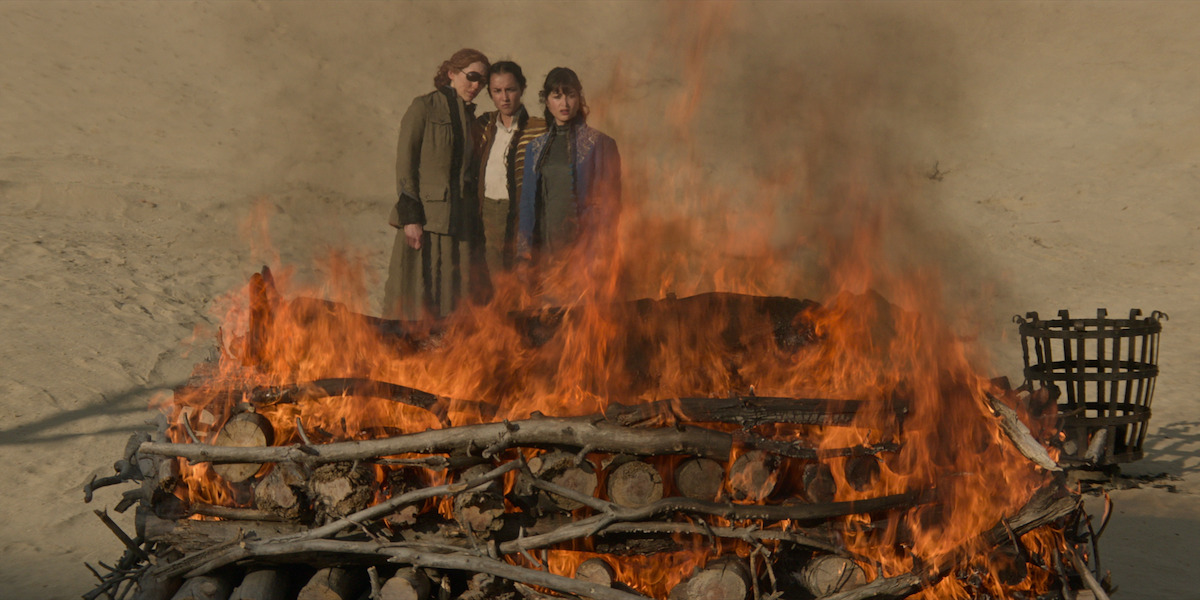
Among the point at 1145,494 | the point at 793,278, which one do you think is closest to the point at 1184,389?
the point at 1145,494

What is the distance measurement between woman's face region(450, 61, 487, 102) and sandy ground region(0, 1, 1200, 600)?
3.41m

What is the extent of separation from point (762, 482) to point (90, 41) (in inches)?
681

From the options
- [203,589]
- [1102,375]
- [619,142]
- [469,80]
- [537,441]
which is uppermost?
[619,142]

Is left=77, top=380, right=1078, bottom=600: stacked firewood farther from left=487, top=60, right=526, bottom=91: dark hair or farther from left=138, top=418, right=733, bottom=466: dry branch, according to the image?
left=487, top=60, right=526, bottom=91: dark hair

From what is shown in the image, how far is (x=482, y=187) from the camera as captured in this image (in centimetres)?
678

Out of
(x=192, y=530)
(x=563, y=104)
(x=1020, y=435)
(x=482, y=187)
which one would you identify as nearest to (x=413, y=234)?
(x=482, y=187)

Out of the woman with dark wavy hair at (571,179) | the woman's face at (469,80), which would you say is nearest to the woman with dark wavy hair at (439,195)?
the woman's face at (469,80)

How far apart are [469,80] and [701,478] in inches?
164

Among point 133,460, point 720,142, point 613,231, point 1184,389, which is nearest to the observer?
point 133,460

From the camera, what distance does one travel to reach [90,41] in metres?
16.5

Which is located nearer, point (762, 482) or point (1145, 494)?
point (762, 482)

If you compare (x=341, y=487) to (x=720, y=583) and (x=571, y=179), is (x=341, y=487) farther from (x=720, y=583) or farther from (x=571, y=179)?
(x=571, y=179)

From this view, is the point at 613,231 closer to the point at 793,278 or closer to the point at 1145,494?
the point at 1145,494

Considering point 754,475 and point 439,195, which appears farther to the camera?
point 439,195
